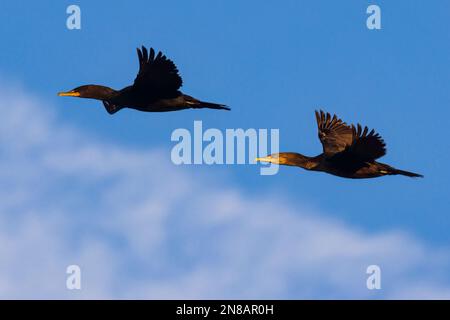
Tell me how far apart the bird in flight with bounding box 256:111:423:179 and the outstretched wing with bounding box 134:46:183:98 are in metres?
2.14

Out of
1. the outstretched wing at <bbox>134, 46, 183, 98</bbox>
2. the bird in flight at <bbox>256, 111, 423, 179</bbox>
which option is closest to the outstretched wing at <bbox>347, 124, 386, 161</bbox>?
the bird in flight at <bbox>256, 111, 423, 179</bbox>

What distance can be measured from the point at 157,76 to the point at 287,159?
3008 millimetres

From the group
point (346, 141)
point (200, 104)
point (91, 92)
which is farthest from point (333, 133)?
point (91, 92)

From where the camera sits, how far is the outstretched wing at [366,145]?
25.0 meters

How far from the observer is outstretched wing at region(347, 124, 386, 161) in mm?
24969

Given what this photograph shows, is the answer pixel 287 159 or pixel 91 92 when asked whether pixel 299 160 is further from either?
pixel 91 92

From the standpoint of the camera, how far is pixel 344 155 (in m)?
25.7

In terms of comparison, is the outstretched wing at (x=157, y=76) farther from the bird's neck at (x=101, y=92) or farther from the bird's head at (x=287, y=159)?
the bird's head at (x=287, y=159)

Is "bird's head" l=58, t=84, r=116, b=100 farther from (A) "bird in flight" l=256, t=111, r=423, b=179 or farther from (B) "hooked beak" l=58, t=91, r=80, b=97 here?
(A) "bird in flight" l=256, t=111, r=423, b=179
